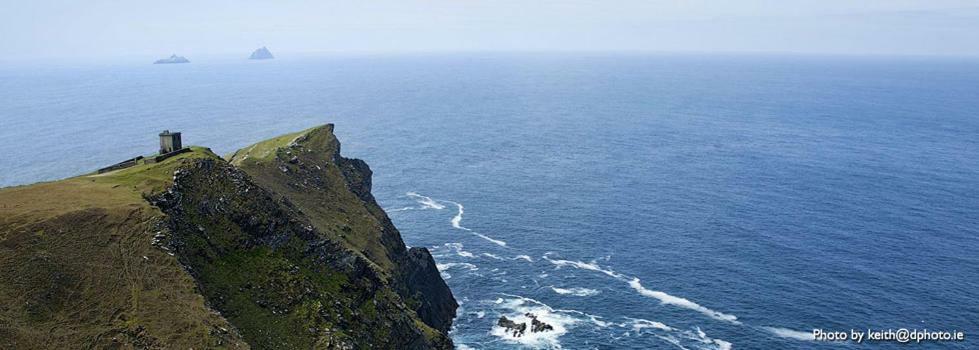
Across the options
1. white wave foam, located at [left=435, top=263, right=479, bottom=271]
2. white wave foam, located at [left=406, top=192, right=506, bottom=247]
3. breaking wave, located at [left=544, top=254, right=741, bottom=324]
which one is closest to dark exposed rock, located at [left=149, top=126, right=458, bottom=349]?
white wave foam, located at [left=435, top=263, right=479, bottom=271]

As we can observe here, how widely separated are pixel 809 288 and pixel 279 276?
82.4 meters

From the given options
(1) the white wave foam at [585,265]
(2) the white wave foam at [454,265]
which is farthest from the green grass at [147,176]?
(1) the white wave foam at [585,265]

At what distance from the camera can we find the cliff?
67.4 m

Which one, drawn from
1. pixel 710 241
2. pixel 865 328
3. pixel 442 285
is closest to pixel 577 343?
pixel 442 285

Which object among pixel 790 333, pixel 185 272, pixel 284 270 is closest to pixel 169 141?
pixel 284 270

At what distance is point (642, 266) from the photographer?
127625 millimetres

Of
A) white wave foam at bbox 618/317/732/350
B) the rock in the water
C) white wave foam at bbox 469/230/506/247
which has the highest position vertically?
white wave foam at bbox 469/230/506/247

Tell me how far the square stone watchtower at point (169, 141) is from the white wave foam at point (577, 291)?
2421 inches

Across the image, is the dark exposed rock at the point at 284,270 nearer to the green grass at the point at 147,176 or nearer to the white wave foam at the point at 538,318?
the green grass at the point at 147,176

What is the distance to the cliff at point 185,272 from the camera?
67375 millimetres

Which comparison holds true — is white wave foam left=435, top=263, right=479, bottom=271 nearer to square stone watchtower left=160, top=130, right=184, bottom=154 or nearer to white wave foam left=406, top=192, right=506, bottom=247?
white wave foam left=406, top=192, right=506, bottom=247

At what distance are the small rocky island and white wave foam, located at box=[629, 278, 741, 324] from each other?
824 inches

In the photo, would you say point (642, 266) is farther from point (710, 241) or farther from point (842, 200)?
point (842, 200)

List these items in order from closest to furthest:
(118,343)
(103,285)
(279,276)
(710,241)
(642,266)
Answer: (118,343), (103,285), (279,276), (642,266), (710,241)
